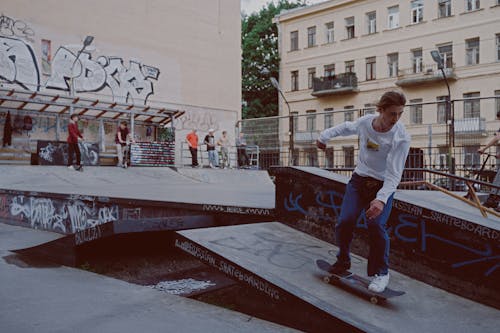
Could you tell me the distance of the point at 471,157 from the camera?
35.6ft

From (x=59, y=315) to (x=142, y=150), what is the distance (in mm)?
14400

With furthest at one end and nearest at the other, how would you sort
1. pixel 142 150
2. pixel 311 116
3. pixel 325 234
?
pixel 142 150 < pixel 311 116 < pixel 325 234

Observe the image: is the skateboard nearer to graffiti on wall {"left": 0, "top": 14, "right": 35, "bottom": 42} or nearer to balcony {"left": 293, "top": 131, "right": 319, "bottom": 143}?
balcony {"left": 293, "top": 131, "right": 319, "bottom": 143}

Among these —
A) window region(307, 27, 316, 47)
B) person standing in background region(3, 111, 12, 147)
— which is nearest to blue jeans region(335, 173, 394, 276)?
person standing in background region(3, 111, 12, 147)

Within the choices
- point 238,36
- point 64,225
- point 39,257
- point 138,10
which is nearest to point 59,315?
point 39,257

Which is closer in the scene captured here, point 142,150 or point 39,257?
point 39,257

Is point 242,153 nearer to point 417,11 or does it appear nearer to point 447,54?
point 447,54

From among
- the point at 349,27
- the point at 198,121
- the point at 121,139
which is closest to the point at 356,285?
the point at 121,139

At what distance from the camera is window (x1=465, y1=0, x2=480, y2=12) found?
31.4 meters

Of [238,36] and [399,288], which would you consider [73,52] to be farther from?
[399,288]

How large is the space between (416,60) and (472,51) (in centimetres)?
383

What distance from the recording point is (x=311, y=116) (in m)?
15.9

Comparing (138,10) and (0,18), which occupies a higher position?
(138,10)

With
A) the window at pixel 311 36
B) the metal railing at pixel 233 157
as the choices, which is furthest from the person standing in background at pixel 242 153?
the window at pixel 311 36
